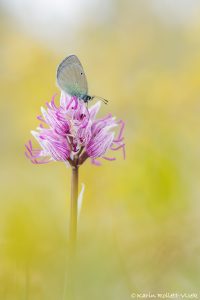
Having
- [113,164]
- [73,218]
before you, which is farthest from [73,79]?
[113,164]

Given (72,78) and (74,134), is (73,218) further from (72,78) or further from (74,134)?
(72,78)

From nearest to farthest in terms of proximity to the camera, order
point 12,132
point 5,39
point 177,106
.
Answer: point 177,106 → point 12,132 → point 5,39

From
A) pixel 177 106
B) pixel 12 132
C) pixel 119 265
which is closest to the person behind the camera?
pixel 119 265

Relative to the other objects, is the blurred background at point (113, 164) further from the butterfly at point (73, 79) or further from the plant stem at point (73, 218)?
the butterfly at point (73, 79)

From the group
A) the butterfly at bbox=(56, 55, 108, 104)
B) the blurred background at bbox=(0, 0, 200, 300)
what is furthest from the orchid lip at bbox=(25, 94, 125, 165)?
the blurred background at bbox=(0, 0, 200, 300)

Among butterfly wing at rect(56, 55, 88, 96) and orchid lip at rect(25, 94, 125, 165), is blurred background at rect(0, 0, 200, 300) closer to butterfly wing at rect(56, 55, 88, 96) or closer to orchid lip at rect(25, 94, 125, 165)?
orchid lip at rect(25, 94, 125, 165)

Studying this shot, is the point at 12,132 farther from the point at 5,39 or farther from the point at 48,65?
the point at 5,39

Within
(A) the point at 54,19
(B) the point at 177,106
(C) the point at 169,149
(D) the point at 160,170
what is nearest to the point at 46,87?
(B) the point at 177,106
